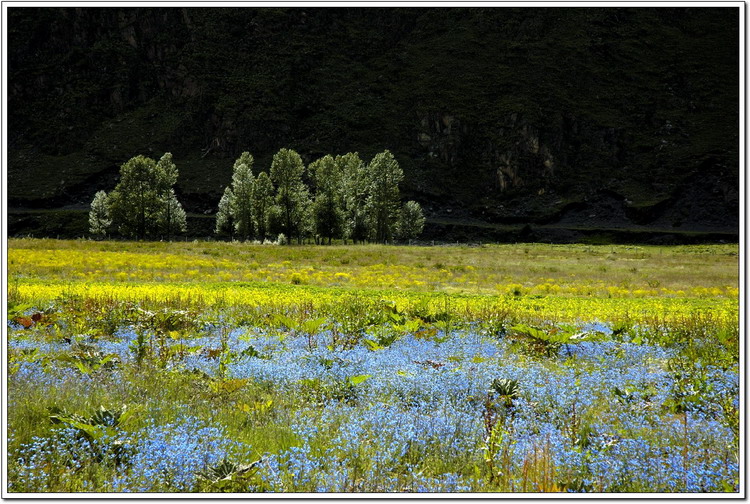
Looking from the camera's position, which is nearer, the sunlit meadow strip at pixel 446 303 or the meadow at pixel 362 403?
the meadow at pixel 362 403

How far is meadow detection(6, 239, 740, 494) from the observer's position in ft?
13.1

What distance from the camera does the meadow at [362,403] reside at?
13.1 feet

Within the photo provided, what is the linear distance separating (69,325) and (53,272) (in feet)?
52.4

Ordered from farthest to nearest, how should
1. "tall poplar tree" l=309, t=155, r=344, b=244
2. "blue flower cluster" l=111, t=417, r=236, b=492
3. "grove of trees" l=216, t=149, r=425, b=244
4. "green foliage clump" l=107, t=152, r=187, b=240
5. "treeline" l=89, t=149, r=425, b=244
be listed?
"tall poplar tree" l=309, t=155, r=344, b=244
"grove of trees" l=216, t=149, r=425, b=244
"treeline" l=89, t=149, r=425, b=244
"green foliage clump" l=107, t=152, r=187, b=240
"blue flower cluster" l=111, t=417, r=236, b=492

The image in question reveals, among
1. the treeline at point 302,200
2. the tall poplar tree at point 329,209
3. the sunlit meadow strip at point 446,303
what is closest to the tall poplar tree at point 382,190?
the treeline at point 302,200

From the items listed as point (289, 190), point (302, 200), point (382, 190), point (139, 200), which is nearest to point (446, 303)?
point (139, 200)

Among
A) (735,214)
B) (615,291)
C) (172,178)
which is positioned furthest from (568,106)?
(615,291)

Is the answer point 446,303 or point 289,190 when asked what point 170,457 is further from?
point 289,190

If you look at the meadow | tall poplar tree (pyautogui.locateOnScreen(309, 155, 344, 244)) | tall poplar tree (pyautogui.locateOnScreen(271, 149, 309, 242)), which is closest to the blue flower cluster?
the meadow

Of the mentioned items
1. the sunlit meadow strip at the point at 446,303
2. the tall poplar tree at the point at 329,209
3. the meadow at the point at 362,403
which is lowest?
the sunlit meadow strip at the point at 446,303

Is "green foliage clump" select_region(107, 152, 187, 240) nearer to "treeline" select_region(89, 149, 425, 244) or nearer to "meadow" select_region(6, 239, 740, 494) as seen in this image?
"treeline" select_region(89, 149, 425, 244)

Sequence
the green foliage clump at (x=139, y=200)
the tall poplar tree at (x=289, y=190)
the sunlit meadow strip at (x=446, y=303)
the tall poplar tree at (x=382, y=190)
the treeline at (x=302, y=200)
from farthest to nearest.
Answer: the tall poplar tree at (x=382, y=190)
the treeline at (x=302, y=200)
the tall poplar tree at (x=289, y=190)
the green foliage clump at (x=139, y=200)
the sunlit meadow strip at (x=446, y=303)

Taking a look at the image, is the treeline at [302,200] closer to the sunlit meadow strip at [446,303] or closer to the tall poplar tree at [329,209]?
the tall poplar tree at [329,209]
